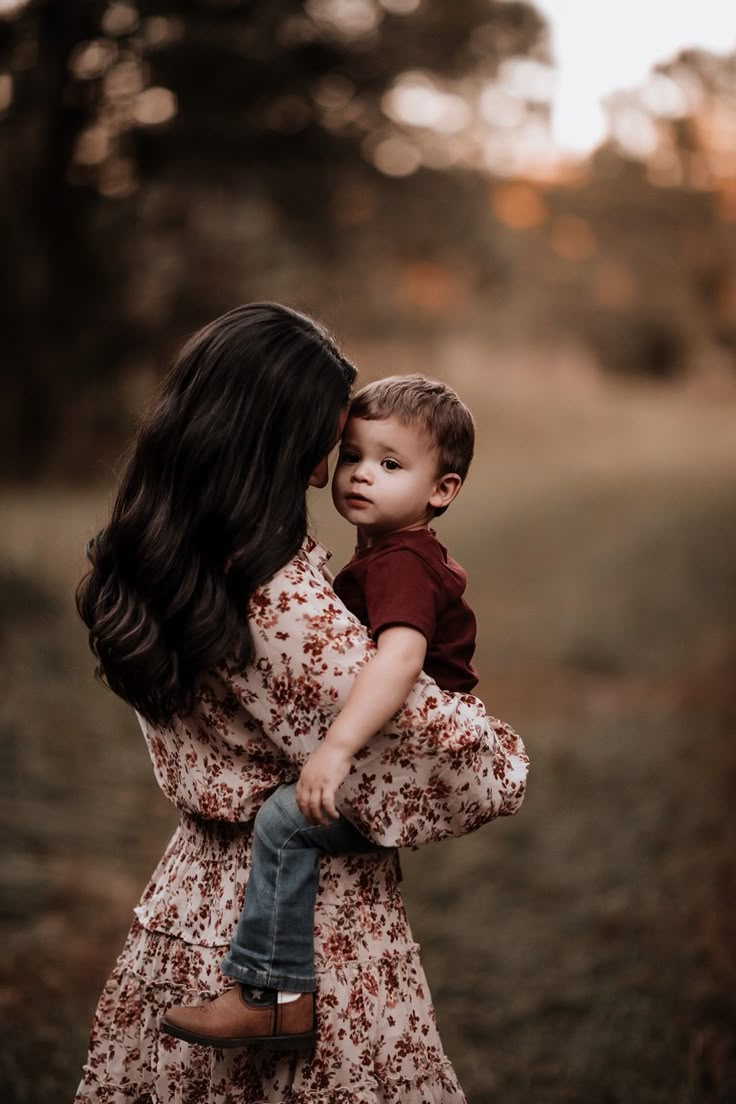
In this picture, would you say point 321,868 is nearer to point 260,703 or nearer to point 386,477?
point 260,703

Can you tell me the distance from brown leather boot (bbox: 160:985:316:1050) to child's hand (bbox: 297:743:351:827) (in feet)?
1.16

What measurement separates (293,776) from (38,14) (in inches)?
327

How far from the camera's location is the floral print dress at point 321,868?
1.90 meters

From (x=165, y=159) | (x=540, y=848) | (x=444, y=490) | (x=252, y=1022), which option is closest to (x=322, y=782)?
(x=252, y=1022)

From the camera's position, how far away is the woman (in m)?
1.91

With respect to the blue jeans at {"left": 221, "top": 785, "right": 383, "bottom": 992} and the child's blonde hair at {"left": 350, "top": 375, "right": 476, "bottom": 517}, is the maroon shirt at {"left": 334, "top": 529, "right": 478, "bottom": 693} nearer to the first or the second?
the child's blonde hair at {"left": 350, "top": 375, "right": 476, "bottom": 517}

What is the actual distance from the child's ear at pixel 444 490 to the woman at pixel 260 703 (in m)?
0.20

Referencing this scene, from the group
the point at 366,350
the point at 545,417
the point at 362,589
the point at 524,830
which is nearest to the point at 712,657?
the point at 524,830

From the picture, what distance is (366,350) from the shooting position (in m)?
19.3

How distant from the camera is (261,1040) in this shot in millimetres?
1945

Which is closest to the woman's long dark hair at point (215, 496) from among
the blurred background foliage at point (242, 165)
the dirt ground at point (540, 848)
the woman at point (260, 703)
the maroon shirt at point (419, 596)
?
the woman at point (260, 703)

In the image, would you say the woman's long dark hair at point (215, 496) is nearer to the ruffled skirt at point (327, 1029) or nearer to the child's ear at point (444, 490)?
the child's ear at point (444, 490)

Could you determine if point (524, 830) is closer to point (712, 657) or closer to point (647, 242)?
point (712, 657)

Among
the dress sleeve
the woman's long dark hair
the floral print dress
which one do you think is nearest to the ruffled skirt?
the floral print dress
